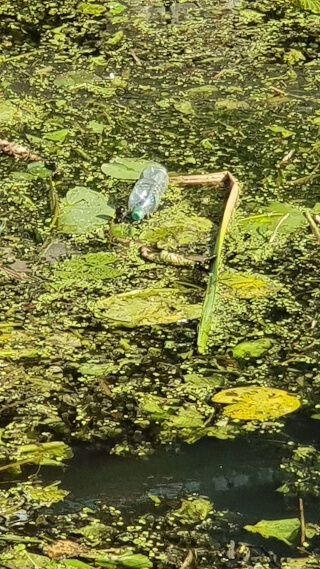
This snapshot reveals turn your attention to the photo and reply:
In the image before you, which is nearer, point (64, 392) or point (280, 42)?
point (64, 392)

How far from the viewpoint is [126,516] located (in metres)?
2.29

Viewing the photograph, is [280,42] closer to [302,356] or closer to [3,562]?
[302,356]

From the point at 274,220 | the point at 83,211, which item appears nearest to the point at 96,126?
the point at 83,211

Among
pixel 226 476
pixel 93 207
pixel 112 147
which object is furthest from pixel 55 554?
pixel 112 147

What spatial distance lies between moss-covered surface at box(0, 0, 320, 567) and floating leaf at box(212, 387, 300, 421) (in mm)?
30

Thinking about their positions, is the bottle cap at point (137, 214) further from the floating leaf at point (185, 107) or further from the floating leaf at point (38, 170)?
the floating leaf at point (185, 107)

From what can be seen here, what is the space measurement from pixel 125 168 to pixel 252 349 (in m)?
1.05

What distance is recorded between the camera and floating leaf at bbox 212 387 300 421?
8.40 ft

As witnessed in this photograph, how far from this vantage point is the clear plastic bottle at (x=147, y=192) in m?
3.35

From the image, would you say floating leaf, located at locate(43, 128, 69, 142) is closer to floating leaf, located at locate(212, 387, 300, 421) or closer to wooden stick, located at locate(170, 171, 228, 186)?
wooden stick, located at locate(170, 171, 228, 186)

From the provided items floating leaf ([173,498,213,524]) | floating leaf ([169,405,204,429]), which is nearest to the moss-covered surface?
floating leaf ([169,405,204,429])

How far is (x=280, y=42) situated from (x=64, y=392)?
8.16 ft

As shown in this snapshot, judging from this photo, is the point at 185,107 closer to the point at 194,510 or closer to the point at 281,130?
the point at 281,130

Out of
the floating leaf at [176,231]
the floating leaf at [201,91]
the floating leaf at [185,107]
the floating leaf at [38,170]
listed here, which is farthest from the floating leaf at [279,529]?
the floating leaf at [201,91]
